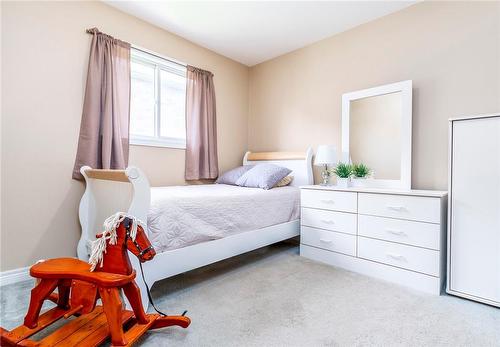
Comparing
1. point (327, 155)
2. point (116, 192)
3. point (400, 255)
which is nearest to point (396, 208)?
point (400, 255)

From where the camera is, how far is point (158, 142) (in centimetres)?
278

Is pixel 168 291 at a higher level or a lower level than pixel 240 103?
lower

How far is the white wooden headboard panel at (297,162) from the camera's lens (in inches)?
116

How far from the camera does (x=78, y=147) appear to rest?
220cm

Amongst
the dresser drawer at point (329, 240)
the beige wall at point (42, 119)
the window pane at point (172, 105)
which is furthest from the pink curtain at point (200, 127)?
the dresser drawer at point (329, 240)

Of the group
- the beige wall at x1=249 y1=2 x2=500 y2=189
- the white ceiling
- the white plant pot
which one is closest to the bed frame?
the white plant pot

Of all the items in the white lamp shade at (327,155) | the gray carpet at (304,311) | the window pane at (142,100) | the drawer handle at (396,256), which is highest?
the window pane at (142,100)

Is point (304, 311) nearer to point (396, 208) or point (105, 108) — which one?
point (396, 208)

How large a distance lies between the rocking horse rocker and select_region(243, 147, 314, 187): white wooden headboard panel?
2.02 meters

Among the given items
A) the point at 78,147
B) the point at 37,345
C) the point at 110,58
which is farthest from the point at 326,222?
the point at 110,58

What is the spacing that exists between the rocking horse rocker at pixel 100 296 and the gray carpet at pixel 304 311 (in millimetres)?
175

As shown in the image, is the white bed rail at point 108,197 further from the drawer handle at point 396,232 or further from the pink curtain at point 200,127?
the drawer handle at point 396,232

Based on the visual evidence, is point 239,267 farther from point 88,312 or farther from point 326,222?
point 88,312

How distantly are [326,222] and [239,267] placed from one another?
34.0 inches
